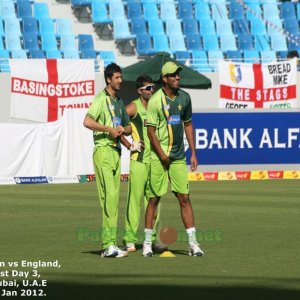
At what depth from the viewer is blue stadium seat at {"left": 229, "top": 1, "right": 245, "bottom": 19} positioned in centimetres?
4381

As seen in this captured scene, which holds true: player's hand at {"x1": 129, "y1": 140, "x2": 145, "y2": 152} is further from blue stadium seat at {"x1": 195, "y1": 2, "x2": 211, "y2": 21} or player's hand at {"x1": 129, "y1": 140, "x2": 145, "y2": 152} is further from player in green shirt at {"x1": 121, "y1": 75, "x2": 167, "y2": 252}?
blue stadium seat at {"x1": 195, "y1": 2, "x2": 211, "y2": 21}

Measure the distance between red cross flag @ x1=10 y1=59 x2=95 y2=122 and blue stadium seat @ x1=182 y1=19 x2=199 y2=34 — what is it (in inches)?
405

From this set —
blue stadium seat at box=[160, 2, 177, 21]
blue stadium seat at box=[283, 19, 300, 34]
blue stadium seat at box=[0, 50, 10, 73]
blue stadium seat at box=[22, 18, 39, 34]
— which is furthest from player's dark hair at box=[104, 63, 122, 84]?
blue stadium seat at box=[283, 19, 300, 34]

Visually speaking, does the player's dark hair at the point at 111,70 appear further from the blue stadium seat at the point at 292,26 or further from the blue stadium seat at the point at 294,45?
the blue stadium seat at the point at 292,26

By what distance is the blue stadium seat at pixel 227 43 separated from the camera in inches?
1667

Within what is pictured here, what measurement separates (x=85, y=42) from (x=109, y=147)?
25.2m

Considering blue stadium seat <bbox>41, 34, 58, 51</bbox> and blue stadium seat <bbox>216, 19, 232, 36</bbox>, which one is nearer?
blue stadium seat <bbox>41, 34, 58, 51</bbox>

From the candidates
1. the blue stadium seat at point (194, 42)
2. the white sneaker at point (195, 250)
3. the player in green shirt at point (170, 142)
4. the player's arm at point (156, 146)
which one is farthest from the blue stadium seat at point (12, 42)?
the white sneaker at point (195, 250)

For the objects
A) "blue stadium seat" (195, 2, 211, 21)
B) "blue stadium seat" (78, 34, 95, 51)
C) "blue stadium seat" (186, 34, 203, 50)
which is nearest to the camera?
"blue stadium seat" (78, 34, 95, 51)

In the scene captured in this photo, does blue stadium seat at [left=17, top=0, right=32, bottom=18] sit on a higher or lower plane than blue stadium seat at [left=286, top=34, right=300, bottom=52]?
higher

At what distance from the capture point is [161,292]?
10.4 metres

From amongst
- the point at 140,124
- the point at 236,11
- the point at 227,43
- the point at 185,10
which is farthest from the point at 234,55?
the point at 140,124

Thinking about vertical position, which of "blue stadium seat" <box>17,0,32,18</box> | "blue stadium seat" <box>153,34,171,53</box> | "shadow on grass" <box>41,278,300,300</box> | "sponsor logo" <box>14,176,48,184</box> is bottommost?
"sponsor logo" <box>14,176,48,184</box>

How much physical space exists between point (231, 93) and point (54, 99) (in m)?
5.02
